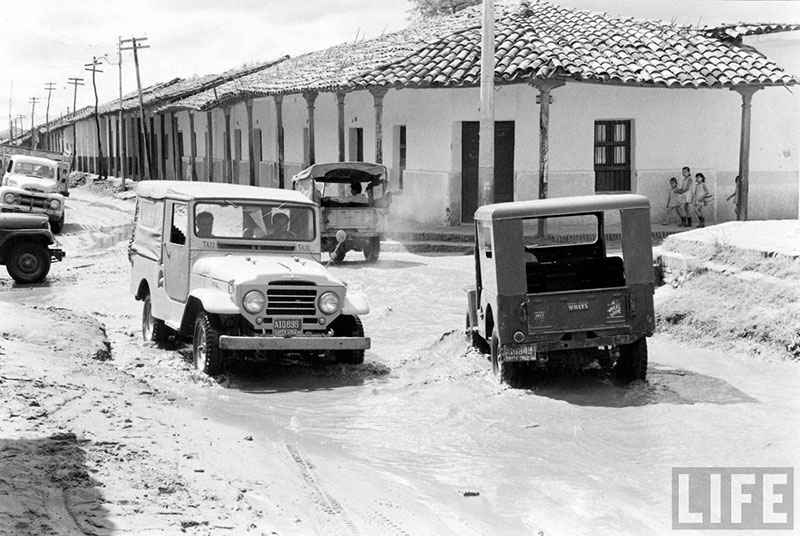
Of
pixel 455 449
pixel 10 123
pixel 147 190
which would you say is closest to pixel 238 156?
pixel 147 190

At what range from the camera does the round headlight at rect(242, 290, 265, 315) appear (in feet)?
33.1

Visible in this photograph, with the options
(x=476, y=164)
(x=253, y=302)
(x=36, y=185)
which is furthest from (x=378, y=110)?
(x=253, y=302)

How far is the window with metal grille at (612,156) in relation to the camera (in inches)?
905

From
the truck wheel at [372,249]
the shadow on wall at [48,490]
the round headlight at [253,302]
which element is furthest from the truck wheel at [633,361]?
the truck wheel at [372,249]

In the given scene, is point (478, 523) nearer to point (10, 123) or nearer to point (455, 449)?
point (455, 449)

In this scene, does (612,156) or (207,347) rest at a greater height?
(612,156)

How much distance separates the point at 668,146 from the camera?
75.2 ft

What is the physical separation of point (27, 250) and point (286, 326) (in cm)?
1054

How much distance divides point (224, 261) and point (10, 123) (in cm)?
10175

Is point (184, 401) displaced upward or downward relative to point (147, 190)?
downward

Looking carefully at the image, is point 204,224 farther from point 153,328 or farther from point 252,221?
point 153,328

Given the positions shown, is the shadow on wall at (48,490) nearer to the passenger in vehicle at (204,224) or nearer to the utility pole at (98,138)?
the passenger in vehicle at (204,224)

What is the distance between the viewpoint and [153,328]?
12547mm

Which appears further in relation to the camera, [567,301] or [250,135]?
[250,135]
